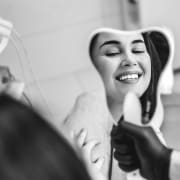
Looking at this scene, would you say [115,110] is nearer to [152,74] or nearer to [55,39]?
A: [152,74]

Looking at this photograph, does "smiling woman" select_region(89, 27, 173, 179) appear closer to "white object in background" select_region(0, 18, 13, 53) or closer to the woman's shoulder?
the woman's shoulder

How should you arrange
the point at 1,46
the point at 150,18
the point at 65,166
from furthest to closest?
the point at 150,18
the point at 1,46
the point at 65,166

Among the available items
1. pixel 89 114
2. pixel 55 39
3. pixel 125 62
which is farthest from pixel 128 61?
pixel 55 39

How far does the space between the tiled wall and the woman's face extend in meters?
0.14

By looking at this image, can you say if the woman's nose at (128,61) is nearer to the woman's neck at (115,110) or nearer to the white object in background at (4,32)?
the woman's neck at (115,110)

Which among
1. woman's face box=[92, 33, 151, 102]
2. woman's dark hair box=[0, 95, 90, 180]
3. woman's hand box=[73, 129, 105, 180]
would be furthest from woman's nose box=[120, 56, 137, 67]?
woman's dark hair box=[0, 95, 90, 180]

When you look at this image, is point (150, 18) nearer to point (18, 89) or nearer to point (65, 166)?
point (18, 89)

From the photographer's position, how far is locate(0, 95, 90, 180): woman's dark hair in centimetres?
24

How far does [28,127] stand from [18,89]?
0.27 m

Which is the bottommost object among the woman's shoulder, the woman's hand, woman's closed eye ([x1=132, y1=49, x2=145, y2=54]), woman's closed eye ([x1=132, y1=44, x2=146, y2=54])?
the woman's hand

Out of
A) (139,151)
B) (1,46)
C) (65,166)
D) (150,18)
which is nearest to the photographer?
(65,166)

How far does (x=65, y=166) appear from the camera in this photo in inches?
9.7

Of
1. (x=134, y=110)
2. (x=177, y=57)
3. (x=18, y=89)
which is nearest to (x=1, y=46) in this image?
(x=18, y=89)

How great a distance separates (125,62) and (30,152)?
35cm
